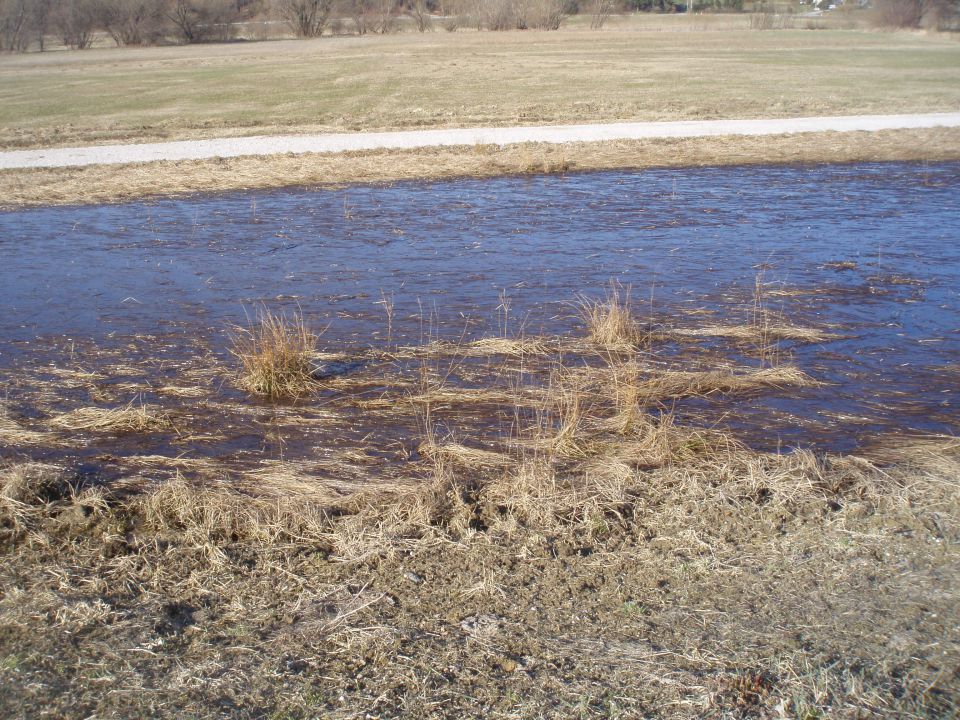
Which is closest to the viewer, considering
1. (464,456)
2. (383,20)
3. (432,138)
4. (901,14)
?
(464,456)

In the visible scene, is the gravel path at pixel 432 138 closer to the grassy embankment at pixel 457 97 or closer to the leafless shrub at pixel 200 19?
the grassy embankment at pixel 457 97

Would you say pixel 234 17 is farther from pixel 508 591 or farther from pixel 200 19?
pixel 508 591


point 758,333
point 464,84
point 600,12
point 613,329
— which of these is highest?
point 600,12

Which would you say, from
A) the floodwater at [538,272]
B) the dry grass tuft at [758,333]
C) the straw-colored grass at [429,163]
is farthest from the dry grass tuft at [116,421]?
the straw-colored grass at [429,163]

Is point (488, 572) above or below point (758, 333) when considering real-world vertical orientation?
below

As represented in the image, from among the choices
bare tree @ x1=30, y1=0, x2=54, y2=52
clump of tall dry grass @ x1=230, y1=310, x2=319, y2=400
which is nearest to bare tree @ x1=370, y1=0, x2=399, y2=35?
bare tree @ x1=30, y1=0, x2=54, y2=52

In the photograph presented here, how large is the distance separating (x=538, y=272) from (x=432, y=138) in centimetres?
962

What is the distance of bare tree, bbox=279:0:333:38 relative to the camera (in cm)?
7500

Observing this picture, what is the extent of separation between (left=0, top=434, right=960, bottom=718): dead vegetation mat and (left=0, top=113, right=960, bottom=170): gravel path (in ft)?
43.3

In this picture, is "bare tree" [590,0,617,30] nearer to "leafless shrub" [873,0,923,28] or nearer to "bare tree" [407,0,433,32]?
"bare tree" [407,0,433,32]

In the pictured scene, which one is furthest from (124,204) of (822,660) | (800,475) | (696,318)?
(822,660)

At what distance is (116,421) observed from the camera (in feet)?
20.4

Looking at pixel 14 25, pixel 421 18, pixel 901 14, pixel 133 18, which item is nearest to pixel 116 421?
pixel 14 25

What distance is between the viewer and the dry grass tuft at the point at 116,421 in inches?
244
